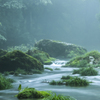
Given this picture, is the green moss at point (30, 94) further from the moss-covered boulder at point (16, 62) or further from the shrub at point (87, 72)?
the moss-covered boulder at point (16, 62)

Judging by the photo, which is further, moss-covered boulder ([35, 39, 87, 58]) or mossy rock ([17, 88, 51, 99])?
moss-covered boulder ([35, 39, 87, 58])

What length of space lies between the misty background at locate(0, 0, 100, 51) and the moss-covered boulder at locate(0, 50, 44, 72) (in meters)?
44.1

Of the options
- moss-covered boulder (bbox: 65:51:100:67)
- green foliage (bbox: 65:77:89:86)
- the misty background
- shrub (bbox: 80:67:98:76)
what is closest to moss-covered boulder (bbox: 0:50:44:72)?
shrub (bbox: 80:67:98:76)

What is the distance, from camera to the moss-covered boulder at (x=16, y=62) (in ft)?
64.7

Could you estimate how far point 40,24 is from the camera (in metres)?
77.4

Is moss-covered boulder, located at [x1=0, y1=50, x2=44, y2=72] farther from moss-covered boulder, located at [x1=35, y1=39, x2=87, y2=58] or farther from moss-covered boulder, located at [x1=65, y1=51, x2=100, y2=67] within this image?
moss-covered boulder, located at [x1=35, y1=39, x2=87, y2=58]

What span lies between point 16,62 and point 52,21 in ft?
199

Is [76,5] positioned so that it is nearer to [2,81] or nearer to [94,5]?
[94,5]

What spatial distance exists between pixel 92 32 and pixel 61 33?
9.56m

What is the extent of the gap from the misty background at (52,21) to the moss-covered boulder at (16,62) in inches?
1736

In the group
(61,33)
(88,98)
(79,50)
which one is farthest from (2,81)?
(61,33)

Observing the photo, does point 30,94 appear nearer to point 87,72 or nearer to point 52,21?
point 87,72

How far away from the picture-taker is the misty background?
69.0 meters

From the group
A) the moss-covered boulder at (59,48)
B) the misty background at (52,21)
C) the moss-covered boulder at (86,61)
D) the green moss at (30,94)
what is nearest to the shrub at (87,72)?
the green moss at (30,94)
